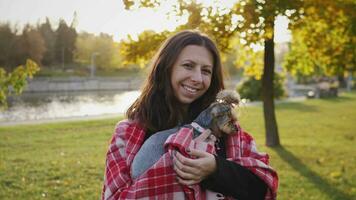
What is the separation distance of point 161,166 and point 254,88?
21729mm

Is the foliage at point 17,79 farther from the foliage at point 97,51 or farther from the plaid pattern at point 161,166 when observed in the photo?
the foliage at point 97,51

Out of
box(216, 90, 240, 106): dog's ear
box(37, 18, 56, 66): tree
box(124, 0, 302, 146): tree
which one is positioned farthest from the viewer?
box(37, 18, 56, 66): tree

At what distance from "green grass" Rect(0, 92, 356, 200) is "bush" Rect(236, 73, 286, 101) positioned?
355 inches

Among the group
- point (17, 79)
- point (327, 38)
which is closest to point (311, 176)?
point (327, 38)

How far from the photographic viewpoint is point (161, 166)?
1.79 m

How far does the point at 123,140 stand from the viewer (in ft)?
6.68

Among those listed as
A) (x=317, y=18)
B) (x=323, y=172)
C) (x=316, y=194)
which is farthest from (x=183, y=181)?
(x=317, y=18)

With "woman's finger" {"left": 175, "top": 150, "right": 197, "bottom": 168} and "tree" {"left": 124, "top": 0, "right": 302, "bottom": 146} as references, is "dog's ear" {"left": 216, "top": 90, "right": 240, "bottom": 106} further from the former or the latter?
"tree" {"left": 124, "top": 0, "right": 302, "bottom": 146}

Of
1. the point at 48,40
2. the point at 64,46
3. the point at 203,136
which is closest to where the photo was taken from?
the point at 203,136

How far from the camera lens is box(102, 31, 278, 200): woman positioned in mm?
1787

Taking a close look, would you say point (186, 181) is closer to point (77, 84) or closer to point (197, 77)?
point (197, 77)

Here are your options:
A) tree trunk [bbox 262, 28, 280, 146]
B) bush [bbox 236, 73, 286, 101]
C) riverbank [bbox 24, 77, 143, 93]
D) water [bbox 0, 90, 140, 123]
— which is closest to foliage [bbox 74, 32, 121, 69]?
riverbank [bbox 24, 77, 143, 93]

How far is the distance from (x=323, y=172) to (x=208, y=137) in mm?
5585

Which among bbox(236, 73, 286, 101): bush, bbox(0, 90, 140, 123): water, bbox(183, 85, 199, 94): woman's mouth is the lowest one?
bbox(0, 90, 140, 123): water
